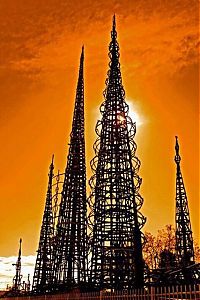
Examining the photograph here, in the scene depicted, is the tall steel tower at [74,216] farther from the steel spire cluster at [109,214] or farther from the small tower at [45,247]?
the small tower at [45,247]

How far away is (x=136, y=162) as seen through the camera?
3025 centimetres

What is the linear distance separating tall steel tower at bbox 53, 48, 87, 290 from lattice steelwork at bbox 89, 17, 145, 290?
9.58 m

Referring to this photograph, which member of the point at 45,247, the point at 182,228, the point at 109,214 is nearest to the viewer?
the point at 109,214

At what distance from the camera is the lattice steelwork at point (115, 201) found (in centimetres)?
2684

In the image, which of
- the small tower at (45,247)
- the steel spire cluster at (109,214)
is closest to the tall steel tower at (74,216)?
the steel spire cluster at (109,214)

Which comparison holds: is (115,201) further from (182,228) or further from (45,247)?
(45,247)

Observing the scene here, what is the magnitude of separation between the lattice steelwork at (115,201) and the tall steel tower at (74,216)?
958 centimetres

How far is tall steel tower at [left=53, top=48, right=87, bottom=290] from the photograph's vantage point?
38531mm

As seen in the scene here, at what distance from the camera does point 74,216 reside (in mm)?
41594

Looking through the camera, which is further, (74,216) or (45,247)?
(45,247)

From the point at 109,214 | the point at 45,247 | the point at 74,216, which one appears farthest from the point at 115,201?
the point at 45,247

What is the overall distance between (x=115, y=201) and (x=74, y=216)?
13925 millimetres

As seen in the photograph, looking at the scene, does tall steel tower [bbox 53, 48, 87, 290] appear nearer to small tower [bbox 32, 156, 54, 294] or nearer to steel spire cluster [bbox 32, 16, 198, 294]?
steel spire cluster [bbox 32, 16, 198, 294]

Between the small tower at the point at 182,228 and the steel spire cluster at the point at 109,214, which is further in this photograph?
the small tower at the point at 182,228
